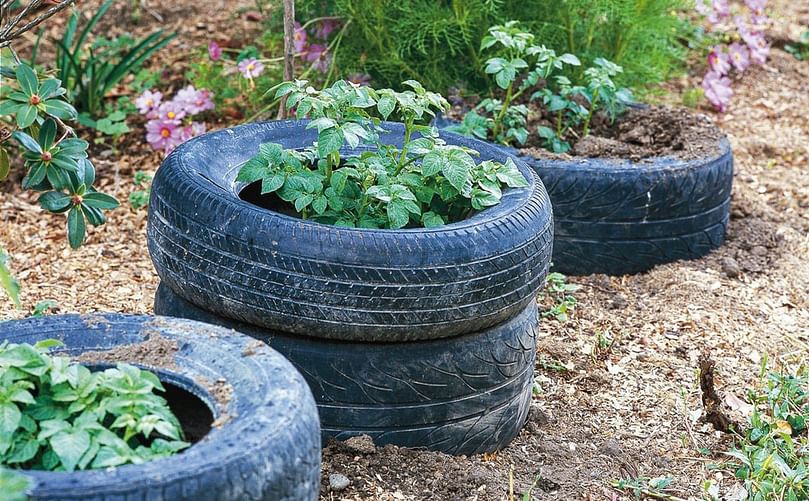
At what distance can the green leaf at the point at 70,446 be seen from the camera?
1753 millimetres

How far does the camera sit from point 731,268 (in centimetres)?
414

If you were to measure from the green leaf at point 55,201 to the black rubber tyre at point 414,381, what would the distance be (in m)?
0.37

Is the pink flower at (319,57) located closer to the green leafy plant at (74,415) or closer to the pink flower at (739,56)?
the pink flower at (739,56)

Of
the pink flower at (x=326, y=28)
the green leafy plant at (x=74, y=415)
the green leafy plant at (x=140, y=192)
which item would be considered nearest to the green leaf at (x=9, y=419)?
the green leafy plant at (x=74, y=415)

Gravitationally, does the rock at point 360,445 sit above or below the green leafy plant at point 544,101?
below

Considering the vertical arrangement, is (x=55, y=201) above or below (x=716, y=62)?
above

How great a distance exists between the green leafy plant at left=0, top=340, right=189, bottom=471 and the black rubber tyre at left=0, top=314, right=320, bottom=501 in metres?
0.09

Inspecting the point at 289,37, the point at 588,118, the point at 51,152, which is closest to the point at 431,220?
the point at 51,152

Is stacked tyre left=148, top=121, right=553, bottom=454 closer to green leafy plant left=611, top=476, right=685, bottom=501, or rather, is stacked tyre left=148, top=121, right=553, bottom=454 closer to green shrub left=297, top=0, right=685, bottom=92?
green leafy plant left=611, top=476, right=685, bottom=501

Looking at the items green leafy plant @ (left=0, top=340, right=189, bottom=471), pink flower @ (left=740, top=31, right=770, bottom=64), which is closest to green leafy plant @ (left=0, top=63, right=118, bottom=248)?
green leafy plant @ (left=0, top=340, right=189, bottom=471)

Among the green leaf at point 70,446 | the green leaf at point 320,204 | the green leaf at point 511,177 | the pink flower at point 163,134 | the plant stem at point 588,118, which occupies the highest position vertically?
the green leaf at point 70,446

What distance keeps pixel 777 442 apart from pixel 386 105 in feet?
4.80

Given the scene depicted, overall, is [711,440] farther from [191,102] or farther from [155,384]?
[191,102]

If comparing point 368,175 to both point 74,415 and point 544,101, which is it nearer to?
→ point 74,415
